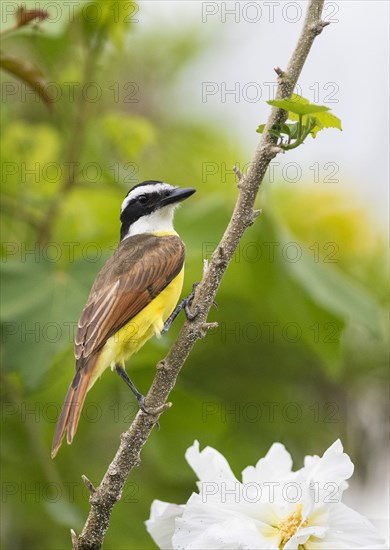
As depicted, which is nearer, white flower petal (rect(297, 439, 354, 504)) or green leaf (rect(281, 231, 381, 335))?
white flower petal (rect(297, 439, 354, 504))

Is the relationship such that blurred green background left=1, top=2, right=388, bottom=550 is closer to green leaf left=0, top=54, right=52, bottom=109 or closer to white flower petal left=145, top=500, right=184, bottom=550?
green leaf left=0, top=54, right=52, bottom=109

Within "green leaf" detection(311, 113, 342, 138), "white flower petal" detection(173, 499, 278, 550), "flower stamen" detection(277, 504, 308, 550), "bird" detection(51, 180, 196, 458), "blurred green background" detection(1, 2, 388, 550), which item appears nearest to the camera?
"white flower petal" detection(173, 499, 278, 550)

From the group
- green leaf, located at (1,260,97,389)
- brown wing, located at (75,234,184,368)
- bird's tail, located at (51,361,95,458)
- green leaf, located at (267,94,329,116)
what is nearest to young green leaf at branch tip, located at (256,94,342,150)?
green leaf, located at (267,94,329,116)

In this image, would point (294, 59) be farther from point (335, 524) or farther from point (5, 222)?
point (5, 222)

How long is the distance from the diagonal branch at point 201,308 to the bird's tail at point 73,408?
0.66ft

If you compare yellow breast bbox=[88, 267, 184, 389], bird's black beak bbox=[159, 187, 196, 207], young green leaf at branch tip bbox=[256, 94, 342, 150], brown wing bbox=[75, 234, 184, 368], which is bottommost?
yellow breast bbox=[88, 267, 184, 389]

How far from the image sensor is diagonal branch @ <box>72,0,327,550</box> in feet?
4.49

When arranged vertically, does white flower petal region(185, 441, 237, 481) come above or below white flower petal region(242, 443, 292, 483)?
above

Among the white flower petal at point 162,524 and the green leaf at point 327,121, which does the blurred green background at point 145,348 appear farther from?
the green leaf at point 327,121

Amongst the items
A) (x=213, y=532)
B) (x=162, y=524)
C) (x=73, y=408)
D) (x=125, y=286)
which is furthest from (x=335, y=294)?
(x=213, y=532)

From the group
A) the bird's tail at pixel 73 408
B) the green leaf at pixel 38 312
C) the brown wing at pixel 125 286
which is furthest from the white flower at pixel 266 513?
the green leaf at pixel 38 312

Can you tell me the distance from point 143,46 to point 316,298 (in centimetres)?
125

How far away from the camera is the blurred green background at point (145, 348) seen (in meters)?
2.40

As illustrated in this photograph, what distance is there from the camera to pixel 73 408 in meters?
1.79
